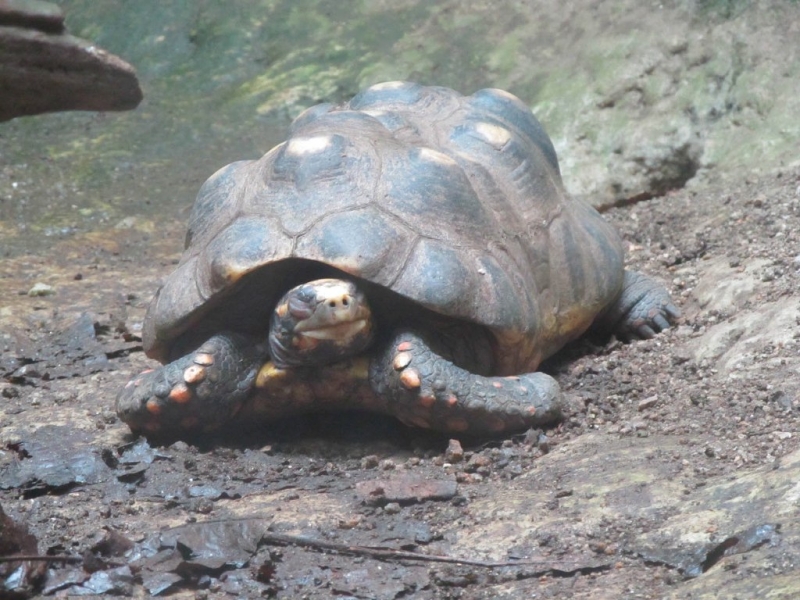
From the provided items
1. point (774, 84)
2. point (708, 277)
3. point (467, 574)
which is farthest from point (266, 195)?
point (774, 84)

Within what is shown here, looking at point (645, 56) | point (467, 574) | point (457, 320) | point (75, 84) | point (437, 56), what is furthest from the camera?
point (437, 56)

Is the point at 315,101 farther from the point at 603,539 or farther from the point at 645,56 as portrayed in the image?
the point at 603,539

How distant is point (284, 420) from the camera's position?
431 cm

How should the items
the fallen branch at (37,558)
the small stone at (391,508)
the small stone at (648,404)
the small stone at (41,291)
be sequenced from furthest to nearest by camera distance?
the small stone at (41,291)
the small stone at (648,404)
the small stone at (391,508)
the fallen branch at (37,558)

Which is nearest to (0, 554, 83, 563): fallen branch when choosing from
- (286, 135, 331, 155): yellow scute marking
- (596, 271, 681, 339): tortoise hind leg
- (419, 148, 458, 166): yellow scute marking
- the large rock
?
the large rock

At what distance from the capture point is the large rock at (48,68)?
10.8 ft

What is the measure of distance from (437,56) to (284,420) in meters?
4.79

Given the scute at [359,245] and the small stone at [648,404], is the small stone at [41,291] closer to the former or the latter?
the scute at [359,245]

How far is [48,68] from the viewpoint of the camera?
3.40 metres

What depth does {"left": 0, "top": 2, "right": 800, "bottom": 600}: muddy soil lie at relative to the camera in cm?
264

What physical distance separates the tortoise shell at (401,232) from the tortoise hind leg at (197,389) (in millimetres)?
156

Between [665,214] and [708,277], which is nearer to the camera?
[708,277]

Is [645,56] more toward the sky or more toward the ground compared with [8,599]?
more toward the sky

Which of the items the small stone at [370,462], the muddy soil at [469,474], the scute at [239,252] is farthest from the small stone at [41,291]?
the small stone at [370,462]
